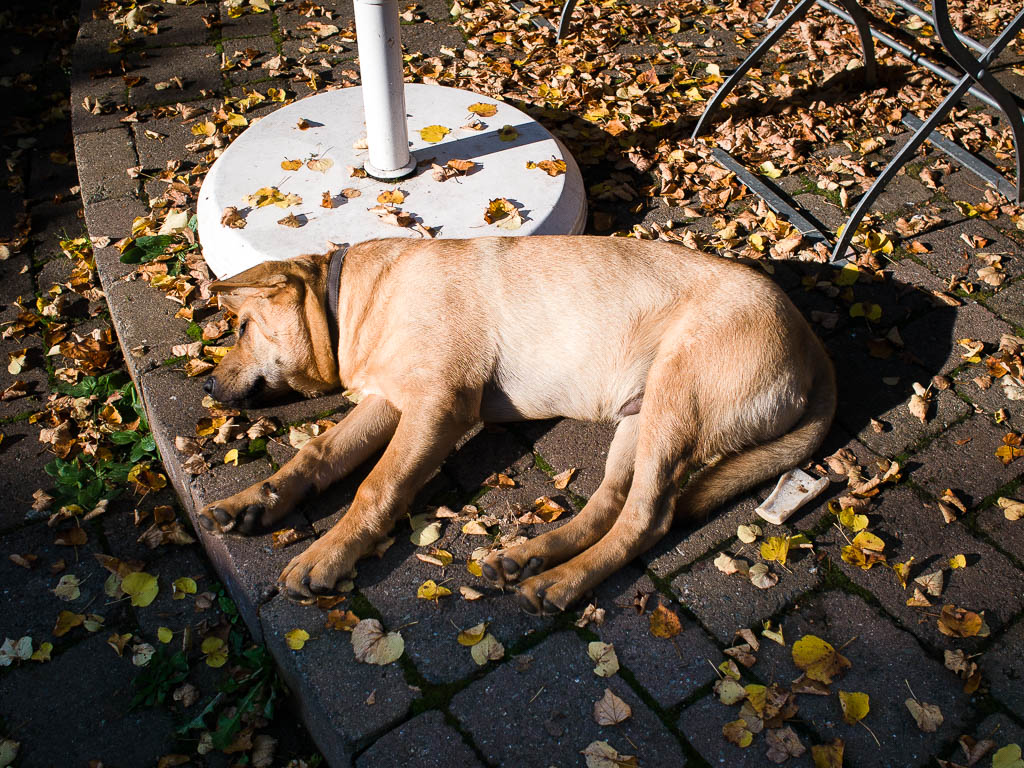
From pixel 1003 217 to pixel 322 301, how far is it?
4380 mm

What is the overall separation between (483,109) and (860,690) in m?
4.29

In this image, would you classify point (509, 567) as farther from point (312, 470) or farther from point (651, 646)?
point (312, 470)

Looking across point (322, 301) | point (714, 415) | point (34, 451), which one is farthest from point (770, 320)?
point (34, 451)

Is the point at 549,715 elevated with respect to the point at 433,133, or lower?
lower

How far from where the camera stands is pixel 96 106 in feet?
21.1

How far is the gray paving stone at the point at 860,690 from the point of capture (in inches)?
110

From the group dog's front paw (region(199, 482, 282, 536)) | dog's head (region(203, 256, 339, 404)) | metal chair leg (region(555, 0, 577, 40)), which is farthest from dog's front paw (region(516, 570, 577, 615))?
Result: metal chair leg (region(555, 0, 577, 40))

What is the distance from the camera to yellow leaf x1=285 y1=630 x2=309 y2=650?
306cm

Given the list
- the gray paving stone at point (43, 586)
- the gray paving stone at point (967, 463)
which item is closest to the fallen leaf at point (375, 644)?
the gray paving stone at point (43, 586)

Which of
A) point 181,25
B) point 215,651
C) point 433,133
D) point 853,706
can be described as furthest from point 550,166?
point 181,25

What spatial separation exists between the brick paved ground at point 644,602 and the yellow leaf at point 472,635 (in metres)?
0.05

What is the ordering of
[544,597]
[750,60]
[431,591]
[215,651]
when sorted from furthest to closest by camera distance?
[750,60] < [215,651] < [431,591] < [544,597]

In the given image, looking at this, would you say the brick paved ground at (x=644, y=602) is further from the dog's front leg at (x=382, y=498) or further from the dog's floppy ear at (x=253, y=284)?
the dog's floppy ear at (x=253, y=284)

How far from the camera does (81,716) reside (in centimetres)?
319
